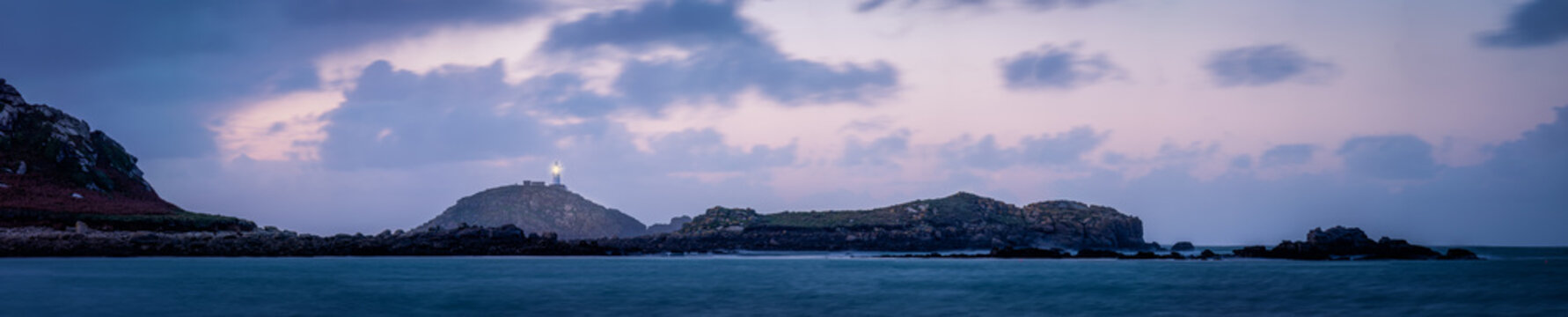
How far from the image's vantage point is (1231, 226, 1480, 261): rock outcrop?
73562 mm

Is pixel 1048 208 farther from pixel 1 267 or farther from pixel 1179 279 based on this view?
pixel 1 267

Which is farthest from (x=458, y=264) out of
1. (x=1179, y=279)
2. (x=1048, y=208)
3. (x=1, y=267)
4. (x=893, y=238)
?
(x=1048, y=208)

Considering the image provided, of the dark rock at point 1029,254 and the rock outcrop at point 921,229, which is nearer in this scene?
the dark rock at point 1029,254

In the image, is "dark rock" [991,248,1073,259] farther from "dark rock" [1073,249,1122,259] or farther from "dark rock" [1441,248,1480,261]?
"dark rock" [1441,248,1480,261]

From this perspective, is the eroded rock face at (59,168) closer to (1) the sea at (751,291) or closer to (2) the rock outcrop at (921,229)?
(1) the sea at (751,291)

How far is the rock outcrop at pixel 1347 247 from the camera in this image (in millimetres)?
73562

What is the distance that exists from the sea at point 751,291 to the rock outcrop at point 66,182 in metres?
12.4

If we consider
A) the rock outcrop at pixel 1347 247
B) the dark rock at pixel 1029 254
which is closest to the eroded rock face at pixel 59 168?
the dark rock at pixel 1029 254

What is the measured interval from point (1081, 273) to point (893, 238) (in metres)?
77.9

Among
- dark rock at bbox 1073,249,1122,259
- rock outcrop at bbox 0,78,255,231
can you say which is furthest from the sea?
dark rock at bbox 1073,249,1122,259

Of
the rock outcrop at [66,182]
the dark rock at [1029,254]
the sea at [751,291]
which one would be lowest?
the sea at [751,291]

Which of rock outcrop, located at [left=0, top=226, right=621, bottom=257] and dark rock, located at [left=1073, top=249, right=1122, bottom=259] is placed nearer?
rock outcrop, located at [left=0, top=226, right=621, bottom=257]

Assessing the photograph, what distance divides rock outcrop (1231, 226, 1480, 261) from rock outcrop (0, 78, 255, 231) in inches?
3350

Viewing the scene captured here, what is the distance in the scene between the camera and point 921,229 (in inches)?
5374
